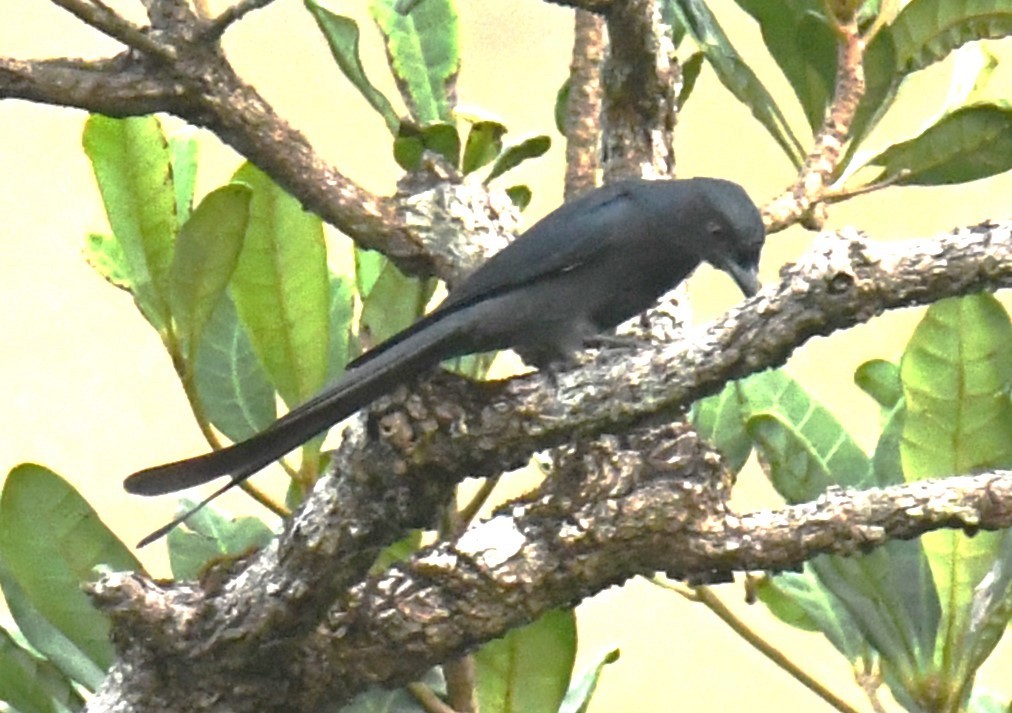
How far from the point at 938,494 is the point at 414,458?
0.30m

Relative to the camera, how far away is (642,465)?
34.2 inches

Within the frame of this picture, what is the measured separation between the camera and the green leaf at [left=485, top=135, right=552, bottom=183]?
108 centimetres

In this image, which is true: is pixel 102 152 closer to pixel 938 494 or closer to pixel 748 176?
pixel 938 494

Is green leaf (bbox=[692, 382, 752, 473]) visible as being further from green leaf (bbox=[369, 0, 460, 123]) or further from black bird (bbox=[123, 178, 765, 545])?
green leaf (bbox=[369, 0, 460, 123])

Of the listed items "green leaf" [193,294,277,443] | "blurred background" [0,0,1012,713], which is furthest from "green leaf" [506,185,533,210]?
"blurred background" [0,0,1012,713]

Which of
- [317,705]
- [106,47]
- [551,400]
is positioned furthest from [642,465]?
[106,47]

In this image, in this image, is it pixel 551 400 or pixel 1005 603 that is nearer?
pixel 551 400

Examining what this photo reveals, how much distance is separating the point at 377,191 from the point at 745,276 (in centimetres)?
131

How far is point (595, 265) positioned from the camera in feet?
3.06

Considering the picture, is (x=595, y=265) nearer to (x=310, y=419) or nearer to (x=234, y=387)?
(x=310, y=419)

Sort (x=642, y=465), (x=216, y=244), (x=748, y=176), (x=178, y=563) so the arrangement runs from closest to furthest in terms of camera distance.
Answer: (x=642, y=465) → (x=216, y=244) → (x=178, y=563) → (x=748, y=176)

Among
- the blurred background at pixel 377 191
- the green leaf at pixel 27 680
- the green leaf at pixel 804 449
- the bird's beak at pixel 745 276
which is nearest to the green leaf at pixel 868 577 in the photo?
the green leaf at pixel 804 449

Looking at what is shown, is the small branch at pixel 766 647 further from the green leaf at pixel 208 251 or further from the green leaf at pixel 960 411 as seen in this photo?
the green leaf at pixel 208 251

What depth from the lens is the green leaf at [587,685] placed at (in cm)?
120
